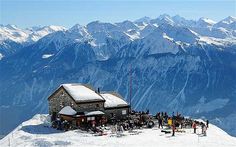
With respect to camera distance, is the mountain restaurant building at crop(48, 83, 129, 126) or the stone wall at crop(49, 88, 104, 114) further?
the stone wall at crop(49, 88, 104, 114)

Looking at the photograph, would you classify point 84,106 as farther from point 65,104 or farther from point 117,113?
point 117,113

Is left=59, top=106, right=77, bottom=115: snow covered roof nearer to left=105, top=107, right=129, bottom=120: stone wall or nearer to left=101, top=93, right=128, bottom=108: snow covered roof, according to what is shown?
left=101, top=93, right=128, bottom=108: snow covered roof

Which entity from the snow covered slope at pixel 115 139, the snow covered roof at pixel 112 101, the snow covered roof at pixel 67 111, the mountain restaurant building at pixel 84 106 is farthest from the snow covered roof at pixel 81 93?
the snow covered slope at pixel 115 139

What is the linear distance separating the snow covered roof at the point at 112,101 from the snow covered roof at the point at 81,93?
3.16 m

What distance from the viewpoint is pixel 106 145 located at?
62.3 m

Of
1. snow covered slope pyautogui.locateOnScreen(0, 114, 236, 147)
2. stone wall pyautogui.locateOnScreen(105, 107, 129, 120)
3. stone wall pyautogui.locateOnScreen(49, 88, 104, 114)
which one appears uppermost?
stone wall pyautogui.locateOnScreen(49, 88, 104, 114)

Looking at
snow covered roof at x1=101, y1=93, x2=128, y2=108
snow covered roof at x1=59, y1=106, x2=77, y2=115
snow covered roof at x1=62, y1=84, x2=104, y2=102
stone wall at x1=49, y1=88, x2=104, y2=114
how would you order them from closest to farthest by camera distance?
1. snow covered roof at x1=59, y1=106, x2=77, y2=115
2. stone wall at x1=49, y1=88, x2=104, y2=114
3. snow covered roof at x1=62, y1=84, x2=104, y2=102
4. snow covered roof at x1=101, y1=93, x2=128, y2=108

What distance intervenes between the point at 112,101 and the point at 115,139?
2599cm

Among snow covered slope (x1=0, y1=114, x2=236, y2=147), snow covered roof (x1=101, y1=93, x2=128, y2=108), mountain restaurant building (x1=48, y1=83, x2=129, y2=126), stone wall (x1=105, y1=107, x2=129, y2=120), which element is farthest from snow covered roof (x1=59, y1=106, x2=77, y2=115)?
stone wall (x1=105, y1=107, x2=129, y2=120)

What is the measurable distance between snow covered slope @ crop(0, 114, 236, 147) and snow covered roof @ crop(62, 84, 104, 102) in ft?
29.9

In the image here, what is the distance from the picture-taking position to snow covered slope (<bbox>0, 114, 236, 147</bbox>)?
209 feet

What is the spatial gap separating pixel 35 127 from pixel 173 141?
27.9 meters

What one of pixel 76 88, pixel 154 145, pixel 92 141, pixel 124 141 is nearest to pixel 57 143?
pixel 92 141

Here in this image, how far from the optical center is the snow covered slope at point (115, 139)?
63666mm
